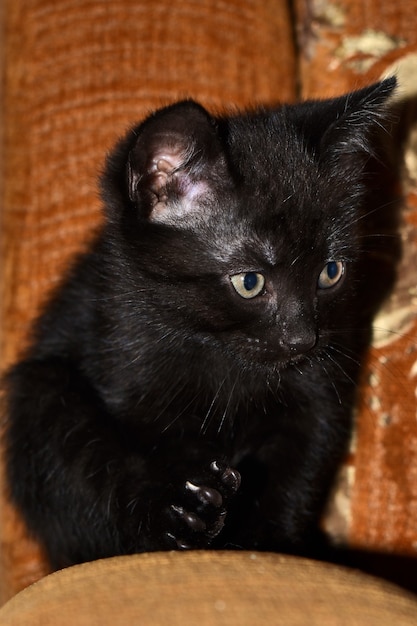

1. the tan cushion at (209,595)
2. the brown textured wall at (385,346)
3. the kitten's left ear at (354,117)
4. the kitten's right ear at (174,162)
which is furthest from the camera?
the brown textured wall at (385,346)

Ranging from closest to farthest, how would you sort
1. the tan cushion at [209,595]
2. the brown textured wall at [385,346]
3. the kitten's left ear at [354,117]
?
the tan cushion at [209,595] < the kitten's left ear at [354,117] < the brown textured wall at [385,346]

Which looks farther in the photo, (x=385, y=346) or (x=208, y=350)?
(x=385, y=346)

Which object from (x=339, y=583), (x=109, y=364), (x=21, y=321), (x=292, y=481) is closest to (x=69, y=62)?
(x=21, y=321)

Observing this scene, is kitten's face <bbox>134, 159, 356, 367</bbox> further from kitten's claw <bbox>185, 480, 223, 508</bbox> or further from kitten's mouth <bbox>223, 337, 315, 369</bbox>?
kitten's claw <bbox>185, 480, 223, 508</bbox>

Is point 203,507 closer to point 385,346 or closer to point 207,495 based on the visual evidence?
point 207,495

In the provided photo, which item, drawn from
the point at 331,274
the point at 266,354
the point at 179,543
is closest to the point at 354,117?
the point at 331,274

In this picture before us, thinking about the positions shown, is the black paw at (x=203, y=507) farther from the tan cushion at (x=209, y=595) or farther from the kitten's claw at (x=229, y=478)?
the tan cushion at (x=209, y=595)

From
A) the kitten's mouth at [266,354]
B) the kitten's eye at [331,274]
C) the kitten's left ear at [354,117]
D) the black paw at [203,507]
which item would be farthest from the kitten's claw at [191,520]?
the kitten's left ear at [354,117]

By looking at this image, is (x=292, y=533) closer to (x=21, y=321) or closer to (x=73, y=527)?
(x=73, y=527)
